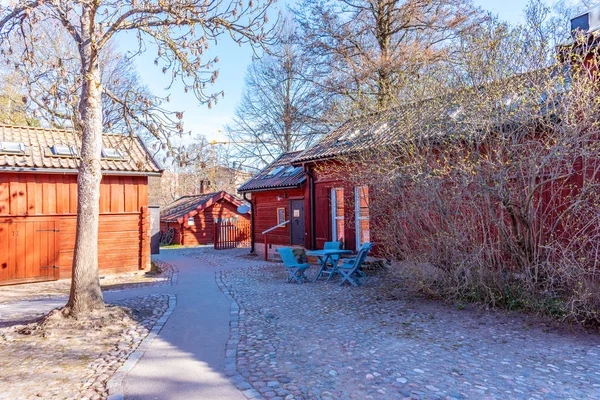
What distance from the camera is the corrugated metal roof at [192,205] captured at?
25828mm

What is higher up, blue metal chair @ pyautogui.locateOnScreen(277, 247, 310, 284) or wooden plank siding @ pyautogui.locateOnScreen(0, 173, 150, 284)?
wooden plank siding @ pyautogui.locateOnScreen(0, 173, 150, 284)

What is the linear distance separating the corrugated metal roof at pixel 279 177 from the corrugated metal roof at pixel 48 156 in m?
4.67

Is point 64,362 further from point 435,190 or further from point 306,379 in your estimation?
point 435,190

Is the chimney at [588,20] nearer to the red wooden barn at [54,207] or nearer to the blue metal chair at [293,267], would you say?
the blue metal chair at [293,267]

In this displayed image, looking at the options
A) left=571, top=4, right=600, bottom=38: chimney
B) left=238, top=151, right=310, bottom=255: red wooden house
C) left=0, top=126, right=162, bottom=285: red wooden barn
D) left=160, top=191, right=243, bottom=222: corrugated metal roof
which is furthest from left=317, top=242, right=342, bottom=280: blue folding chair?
left=160, top=191, right=243, bottom=222: corrugated metal roof

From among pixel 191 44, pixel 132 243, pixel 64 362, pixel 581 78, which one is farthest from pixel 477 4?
pixel 64 362

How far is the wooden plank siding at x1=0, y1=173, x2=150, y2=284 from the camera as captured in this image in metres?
10.8

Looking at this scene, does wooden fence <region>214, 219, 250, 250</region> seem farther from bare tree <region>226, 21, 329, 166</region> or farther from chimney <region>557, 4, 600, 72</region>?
chimney <region>557, 4, 600, 72</region>

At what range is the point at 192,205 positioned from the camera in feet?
87.5

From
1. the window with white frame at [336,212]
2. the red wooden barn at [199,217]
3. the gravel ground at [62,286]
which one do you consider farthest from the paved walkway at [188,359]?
the red wooden barn at [199,217]

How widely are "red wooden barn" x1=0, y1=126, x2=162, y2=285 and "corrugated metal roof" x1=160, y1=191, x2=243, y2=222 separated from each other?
41.3ft

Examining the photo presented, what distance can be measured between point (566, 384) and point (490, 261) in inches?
Answer: 118

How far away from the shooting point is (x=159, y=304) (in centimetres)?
822

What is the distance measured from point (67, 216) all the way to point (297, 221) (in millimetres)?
7299
